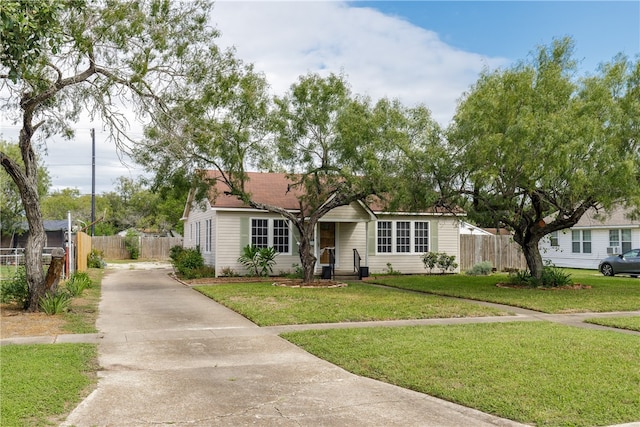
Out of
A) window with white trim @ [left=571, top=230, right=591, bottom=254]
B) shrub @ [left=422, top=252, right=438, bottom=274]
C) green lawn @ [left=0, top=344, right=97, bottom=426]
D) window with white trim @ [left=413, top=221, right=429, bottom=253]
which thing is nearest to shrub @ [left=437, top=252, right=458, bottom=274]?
shrub @ [left=422, top=252, right=438, bottom=274]

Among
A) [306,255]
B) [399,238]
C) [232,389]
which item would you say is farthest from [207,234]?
[232,389]

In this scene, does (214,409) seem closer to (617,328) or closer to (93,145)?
(617,328)

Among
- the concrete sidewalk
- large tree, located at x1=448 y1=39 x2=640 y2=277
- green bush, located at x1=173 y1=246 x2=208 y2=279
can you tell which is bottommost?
the concrete sidewalk

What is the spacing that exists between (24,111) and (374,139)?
9749 mm

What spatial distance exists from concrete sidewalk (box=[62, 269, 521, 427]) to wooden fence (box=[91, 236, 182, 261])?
103 ft

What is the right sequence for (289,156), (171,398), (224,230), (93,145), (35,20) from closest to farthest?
(171,398) → (35,20) → (289,156) → (224,230) → (93,145)

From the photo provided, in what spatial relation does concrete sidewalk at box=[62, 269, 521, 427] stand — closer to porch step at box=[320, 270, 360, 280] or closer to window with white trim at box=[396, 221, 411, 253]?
porch step at box=[320, 270, 360, 280]

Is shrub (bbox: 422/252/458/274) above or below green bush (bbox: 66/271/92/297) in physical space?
above

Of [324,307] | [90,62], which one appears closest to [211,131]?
[90,62]

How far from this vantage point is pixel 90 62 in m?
12.3

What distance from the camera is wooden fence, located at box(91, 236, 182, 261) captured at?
40875 millimetres

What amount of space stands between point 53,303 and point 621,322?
39.0ft

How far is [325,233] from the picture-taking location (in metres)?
24.5

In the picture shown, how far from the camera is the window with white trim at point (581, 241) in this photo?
3212 cm
